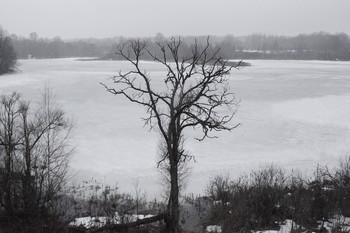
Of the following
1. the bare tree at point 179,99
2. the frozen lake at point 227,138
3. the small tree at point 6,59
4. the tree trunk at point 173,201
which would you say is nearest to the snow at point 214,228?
the bare tree at point 179,99

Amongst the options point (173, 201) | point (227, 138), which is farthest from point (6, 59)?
point (173, 201)

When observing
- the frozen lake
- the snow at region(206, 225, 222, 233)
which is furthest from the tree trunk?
the frozen lake

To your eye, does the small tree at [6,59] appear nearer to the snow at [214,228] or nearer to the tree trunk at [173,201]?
the snow at [214,228]

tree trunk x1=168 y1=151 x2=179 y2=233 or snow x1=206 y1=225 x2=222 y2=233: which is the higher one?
tree trunk x1=168 y1=151 x2=179 y2=233

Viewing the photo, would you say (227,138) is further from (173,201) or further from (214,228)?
(173,201)

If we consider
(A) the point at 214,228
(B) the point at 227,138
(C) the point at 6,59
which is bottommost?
(A) the point at 214,228

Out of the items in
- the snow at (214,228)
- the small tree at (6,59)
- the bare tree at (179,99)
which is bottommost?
the snow at (214,228)

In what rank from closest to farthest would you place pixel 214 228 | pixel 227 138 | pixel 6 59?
1. pixel 214 228
2. pixel 227 138
3. pixel 6 59

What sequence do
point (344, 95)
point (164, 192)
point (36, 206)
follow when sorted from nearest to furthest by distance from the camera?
point (36, 206) → point (164, 192) → point (344, 95)

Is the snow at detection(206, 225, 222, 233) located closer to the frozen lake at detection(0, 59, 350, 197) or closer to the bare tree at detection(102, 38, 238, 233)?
the bare tree at detection(102, 38, 238, 233)

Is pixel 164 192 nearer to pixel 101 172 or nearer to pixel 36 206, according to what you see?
pixel 101 172

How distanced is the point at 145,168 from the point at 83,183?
2928mm

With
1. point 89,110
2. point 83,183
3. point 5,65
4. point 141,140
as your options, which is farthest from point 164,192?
point 5,65

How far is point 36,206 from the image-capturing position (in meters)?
13.1
